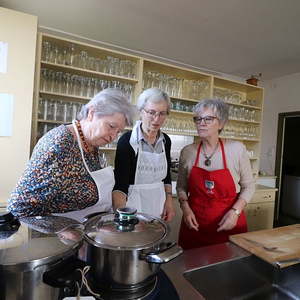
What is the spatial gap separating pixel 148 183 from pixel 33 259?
96cm

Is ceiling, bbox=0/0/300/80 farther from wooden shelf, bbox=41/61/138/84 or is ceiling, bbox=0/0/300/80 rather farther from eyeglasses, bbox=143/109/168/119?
eyeglasses, bbox=143/109/168/119

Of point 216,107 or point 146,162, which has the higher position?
point 216,107

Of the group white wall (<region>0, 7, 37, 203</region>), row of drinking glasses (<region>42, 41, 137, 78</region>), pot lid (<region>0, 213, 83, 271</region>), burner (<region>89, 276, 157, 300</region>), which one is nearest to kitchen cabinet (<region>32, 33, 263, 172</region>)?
row of drinking glasses (<region>42, 41, 137, 78</region>)

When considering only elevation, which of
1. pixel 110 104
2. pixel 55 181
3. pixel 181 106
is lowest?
pixel 55 181

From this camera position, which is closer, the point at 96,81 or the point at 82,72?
the point at 82,72

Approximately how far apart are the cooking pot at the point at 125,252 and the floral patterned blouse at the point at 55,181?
281 mm

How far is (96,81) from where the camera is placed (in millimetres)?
2398

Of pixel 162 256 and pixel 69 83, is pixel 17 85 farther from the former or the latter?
pixel 162 256

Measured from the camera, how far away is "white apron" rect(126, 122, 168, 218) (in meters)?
1.31

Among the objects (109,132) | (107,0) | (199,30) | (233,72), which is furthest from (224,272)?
(233,72)

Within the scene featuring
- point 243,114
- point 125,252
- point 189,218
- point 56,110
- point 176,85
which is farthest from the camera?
point 243,114

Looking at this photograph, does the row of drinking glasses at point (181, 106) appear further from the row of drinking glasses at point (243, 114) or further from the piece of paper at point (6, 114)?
the piece of paper at point (6, 114)

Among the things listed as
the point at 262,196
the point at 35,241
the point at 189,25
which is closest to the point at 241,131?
the point at 262,196

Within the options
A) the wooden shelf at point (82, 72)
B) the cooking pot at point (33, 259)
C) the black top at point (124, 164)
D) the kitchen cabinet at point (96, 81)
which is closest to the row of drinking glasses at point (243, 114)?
the kitchen cabinet at point (96, 81)
